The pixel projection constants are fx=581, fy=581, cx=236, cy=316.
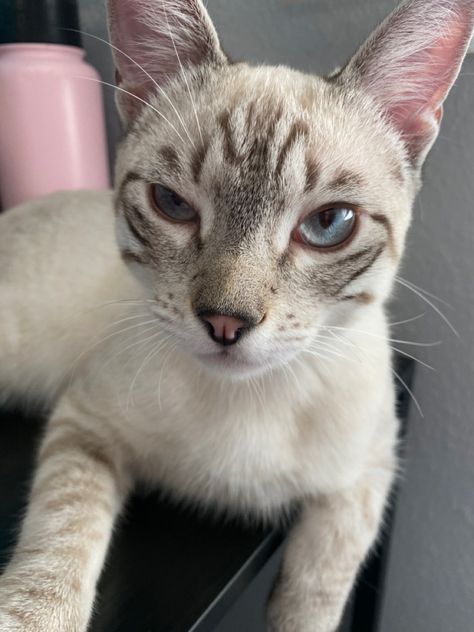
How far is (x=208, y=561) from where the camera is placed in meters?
0.80

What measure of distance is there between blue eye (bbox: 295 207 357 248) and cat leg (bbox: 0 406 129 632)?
1.56 feet

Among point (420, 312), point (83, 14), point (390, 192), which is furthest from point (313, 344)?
point (83, 14)

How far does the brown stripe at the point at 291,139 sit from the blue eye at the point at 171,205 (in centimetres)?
14

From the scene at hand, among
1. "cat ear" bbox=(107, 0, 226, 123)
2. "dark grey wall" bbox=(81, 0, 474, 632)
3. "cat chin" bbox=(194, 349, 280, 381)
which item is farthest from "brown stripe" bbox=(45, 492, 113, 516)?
"dark grey wall" bbox=(81, 0, 474, 632)

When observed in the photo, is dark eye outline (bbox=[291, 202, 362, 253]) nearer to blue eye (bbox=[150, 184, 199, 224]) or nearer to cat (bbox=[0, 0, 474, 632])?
cat (bbox=[0, 0, 474, 632])

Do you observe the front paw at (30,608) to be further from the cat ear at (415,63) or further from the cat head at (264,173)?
the cat ear at (415,63)

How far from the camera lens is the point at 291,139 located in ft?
2.56

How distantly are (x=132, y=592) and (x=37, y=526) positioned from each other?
163 mm

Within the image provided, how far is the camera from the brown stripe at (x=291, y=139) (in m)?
0.75

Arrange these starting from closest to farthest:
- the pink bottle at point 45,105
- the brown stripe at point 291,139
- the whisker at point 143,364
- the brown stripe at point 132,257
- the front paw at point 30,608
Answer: the front paw at point 30,608 < the brown stripe at point 291,139 < the brown stripe at point 132,257 < the whisker at point 143,364 < the pink bottle at point 45,105

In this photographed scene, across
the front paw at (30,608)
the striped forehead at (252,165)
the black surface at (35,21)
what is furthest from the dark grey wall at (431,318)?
the front paw at (30,608)

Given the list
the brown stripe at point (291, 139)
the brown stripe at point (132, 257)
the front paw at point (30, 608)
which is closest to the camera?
the front paw at point (30, 608)

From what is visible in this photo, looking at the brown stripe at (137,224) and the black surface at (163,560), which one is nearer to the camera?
the black surface at (163,560)

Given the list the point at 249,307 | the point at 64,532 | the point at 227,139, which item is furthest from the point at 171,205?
the point at 64,532
